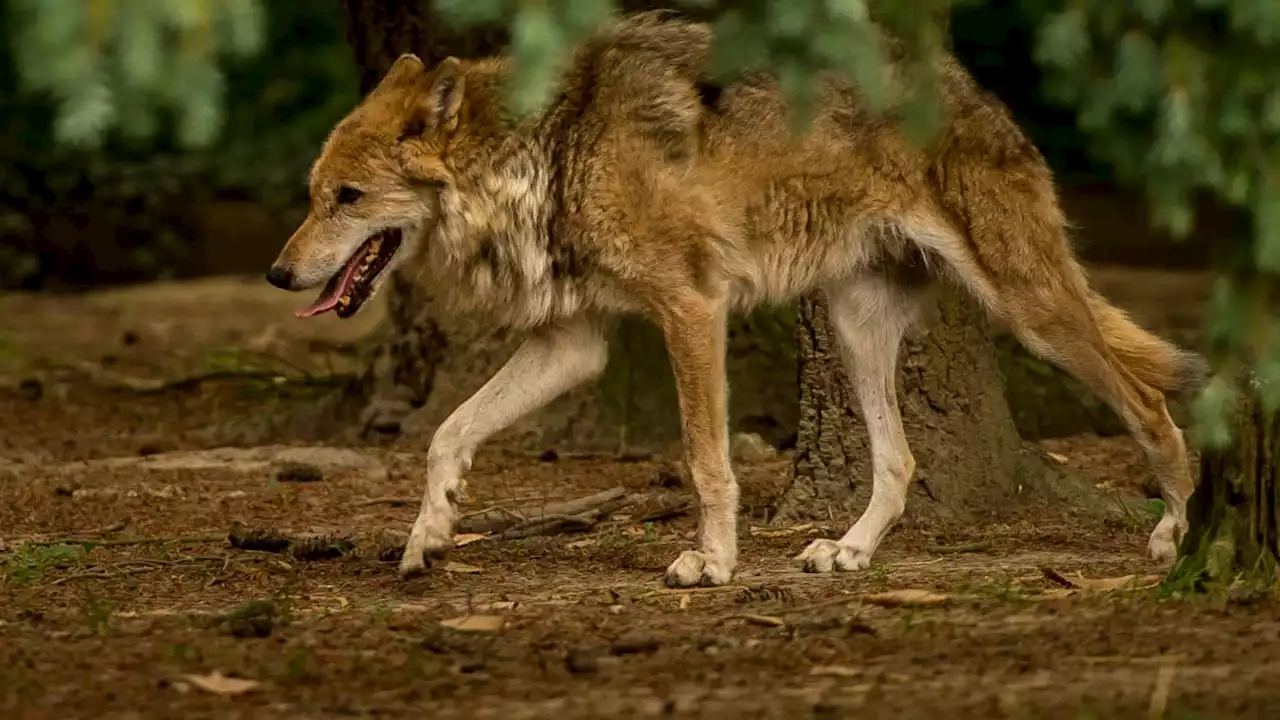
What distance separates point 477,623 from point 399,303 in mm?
4422

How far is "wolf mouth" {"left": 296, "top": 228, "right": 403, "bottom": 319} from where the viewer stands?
250 inches

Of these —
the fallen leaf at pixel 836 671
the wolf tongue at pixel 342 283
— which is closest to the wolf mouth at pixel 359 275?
the wolf tongue at pixel 342 283

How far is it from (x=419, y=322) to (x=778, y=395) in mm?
1681

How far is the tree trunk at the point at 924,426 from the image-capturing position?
7.17 m

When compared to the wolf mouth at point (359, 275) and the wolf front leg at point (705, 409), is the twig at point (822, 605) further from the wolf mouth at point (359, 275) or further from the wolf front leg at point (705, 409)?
the wolf mouth at point (359, 275)

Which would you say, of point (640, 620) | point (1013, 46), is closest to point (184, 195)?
point (1013, 46)

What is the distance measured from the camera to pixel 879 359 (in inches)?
260

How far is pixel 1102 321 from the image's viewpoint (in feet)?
21.7

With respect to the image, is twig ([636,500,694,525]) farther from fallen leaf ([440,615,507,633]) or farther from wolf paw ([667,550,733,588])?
fallen leaf ([440,615,507,633])

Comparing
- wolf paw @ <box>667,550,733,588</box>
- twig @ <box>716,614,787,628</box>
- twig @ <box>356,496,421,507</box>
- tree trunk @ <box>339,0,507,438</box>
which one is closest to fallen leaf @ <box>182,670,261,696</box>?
twig @ <box>716,614,787,628</box>

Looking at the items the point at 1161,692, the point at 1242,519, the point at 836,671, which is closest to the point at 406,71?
the point at 836,671

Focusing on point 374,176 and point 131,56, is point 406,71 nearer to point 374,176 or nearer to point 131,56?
point 374,176

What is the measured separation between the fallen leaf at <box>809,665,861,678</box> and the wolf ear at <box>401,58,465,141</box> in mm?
2473

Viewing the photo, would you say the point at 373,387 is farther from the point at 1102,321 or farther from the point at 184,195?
the point at 184,195
